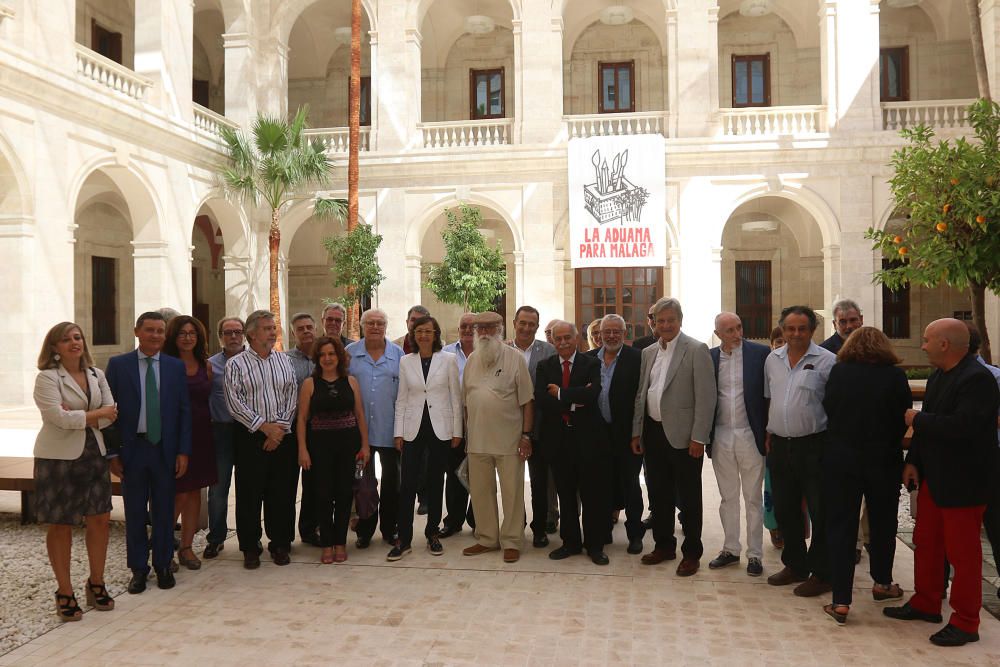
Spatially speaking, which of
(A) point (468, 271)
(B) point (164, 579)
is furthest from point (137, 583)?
(A) point (468, 271)

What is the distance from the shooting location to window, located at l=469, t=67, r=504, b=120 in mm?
21859

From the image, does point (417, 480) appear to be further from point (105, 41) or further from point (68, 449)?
point (105, 41)

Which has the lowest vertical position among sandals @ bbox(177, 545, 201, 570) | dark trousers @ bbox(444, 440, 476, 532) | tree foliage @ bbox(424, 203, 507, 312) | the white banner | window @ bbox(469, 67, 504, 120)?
sandals @ bbox(177, 545, 201, 570)

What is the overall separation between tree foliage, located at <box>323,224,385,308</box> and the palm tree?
145 cm

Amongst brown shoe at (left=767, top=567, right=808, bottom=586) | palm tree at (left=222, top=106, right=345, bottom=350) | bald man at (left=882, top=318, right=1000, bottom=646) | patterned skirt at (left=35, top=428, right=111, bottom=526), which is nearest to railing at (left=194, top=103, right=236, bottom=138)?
palm tree at (left=222, top=106, right=345, bottom=350)

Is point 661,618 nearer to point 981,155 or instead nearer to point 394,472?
point 394,472

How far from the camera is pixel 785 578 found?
16.0 ft

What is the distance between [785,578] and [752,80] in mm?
19020

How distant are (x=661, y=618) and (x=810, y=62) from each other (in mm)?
20118

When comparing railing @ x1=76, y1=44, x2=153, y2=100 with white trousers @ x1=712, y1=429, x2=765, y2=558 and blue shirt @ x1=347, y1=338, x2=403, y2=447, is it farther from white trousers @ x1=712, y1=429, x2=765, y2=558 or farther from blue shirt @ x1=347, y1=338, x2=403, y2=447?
white trousers @ x1=712, y1=429, x2=765, y2=558

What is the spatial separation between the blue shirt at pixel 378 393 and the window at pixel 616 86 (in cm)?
1743

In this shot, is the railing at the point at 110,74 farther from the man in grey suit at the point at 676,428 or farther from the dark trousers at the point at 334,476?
the man in grey suit at the point at 676,428

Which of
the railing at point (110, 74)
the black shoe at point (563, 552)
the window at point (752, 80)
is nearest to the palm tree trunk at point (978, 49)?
the window at point (752, 80)

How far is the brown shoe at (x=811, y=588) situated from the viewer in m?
4.66
